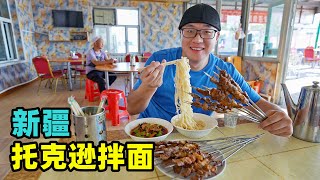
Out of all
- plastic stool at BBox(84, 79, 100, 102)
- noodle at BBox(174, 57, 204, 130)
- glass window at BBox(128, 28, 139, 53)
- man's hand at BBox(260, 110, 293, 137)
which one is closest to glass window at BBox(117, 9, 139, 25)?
glass window at BBox(128, 28, 139, 53)

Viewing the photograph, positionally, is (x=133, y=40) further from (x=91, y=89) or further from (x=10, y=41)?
(x=91, y=89)

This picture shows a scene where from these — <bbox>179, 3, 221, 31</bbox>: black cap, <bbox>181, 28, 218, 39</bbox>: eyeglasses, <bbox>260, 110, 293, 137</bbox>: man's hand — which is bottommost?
<bbox>260, 110, 293, 137</bbox>: man's hand

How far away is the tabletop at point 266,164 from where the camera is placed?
2.32ft

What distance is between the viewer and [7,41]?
579 cm

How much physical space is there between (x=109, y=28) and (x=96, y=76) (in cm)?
430

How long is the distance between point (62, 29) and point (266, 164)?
849 cm

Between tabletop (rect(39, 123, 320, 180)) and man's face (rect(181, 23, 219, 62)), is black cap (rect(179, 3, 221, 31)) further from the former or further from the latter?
tabletop (rect(39, 123, 320, 180))

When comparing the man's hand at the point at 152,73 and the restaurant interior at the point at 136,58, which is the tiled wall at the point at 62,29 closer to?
the restaurant interior at the point at 136,58

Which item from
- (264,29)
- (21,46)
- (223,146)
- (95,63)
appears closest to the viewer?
(223,146)

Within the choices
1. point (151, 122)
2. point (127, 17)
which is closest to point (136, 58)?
point (127, 17)

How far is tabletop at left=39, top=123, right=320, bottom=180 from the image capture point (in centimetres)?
71

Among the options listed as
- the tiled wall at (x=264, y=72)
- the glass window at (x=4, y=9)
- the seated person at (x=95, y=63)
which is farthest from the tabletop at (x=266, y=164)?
the glass window at (x=4, y=9)

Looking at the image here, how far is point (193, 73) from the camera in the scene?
145 cm

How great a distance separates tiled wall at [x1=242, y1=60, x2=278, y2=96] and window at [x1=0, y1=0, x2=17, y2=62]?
6761mm
